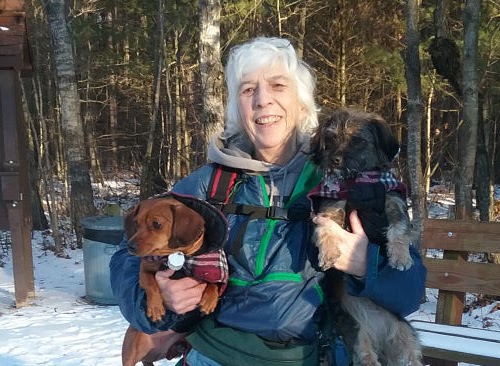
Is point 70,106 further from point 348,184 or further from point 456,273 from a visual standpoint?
point 348,184

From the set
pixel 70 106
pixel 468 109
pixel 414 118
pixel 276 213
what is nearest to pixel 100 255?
pixel 70 106

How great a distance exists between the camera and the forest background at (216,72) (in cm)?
855

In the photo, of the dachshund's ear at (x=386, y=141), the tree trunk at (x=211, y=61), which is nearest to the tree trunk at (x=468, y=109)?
the tree trunk at (x=211, y=61)

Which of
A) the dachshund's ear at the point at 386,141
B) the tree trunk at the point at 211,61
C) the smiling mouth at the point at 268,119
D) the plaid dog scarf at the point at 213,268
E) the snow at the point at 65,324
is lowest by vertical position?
the snow at the point at 65,324

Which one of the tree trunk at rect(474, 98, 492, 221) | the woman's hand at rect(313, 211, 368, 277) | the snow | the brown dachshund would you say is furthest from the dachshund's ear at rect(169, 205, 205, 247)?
the tree trunk at rect(474, 98, 492, 221)

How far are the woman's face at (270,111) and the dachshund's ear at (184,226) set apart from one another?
15.3 inches

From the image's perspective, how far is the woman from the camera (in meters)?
2.18

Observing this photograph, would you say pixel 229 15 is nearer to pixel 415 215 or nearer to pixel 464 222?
pixel 415 215

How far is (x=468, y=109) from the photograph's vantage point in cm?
852

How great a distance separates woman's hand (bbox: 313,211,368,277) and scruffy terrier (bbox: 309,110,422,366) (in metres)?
0.07

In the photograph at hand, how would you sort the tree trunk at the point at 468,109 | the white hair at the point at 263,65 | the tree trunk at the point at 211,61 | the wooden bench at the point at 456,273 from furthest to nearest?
1. the tree trunk at the point at 468,109
2. the tree trunk at the point at 211,61
3. the wooden bench at the point at 456,273
4. the white hair at the point at 263,65

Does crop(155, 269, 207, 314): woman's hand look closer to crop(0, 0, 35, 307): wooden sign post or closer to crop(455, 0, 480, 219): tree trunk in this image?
crop(0, 0, 35, 307): wooden sign post

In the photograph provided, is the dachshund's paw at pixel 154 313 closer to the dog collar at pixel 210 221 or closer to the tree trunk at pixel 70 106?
the dog collar at pixel 210 221

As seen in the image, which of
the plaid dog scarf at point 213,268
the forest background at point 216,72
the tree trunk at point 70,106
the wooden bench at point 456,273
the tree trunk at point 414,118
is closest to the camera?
the plaid dog scarf at point 213,268
